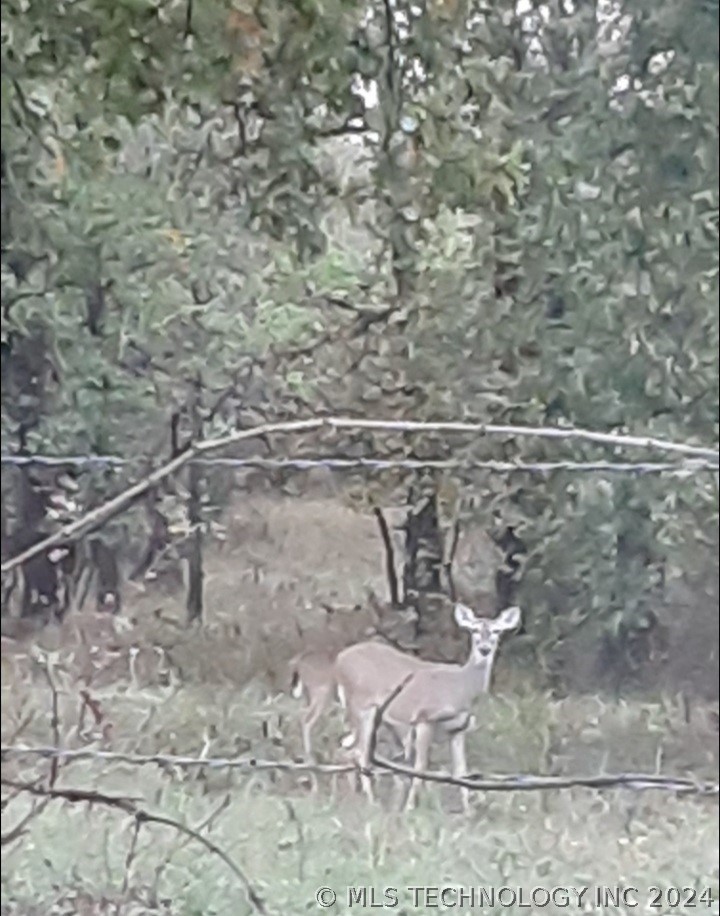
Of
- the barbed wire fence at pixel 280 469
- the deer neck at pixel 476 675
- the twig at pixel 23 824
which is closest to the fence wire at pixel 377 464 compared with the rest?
the barbed wire fence at pixel 280 469

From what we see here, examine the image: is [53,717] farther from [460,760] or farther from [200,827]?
[460,760]

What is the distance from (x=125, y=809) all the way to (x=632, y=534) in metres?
0.37

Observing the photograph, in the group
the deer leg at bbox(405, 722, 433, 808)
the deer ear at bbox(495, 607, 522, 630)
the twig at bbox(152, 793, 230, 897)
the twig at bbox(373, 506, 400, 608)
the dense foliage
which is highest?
the dense foliage

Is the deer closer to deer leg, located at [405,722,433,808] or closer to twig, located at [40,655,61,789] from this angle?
deer leg, located at [405,722,433,808]

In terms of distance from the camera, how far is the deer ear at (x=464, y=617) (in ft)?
2.68

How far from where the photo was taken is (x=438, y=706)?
0.82 m

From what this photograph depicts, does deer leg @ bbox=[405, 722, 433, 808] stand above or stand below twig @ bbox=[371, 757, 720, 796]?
above

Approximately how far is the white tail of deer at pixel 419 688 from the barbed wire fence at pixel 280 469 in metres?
0.02

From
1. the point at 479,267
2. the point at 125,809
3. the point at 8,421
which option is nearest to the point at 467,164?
the point at 479,267

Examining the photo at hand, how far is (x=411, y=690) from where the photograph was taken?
0.83m

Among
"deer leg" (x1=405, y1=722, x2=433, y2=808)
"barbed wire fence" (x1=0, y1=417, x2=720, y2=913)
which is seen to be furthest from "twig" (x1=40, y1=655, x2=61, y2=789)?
"deer leg" (x1=405, y1=722, x2=433, y2=808)

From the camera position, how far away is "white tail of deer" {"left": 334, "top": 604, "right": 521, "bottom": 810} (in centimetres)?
81

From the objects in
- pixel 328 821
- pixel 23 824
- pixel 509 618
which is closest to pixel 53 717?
pixel 23 824

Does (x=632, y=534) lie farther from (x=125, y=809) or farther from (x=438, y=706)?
(x=125, y=809)
